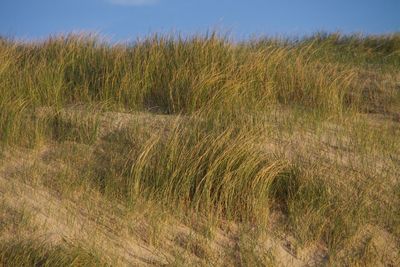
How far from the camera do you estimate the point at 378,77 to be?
6.92 m

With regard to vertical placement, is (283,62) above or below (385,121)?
above

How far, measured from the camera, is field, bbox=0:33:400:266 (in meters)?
3.63

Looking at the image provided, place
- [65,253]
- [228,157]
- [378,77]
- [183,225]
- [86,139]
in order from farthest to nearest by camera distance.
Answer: [378,77] < [86,139] < [228,157] < [183,225] < [65,253]

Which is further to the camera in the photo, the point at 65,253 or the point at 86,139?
the point at 86,139

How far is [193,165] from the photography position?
4066 mm

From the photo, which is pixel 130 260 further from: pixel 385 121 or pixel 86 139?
pixel 385 121

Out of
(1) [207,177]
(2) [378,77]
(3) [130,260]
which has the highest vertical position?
(2) [378,77]

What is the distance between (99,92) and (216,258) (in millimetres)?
2738

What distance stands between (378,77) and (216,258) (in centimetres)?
418

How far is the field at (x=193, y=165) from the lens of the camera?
11.9ft

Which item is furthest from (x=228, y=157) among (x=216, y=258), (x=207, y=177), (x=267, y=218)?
(x=216, y=258)

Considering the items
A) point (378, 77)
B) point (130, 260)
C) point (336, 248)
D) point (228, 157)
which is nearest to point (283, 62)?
point (378, 77)

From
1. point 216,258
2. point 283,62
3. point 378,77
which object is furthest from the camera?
→ point 378,77

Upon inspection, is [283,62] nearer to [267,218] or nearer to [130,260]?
[267,218]
